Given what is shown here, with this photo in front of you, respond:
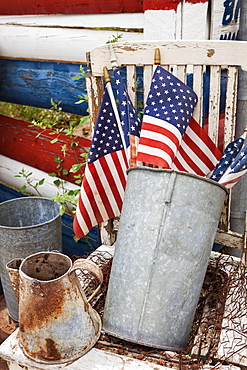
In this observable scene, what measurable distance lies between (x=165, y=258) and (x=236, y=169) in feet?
1.60

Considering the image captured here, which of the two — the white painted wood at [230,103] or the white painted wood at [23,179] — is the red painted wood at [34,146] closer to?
the white painted wood at [23,179]

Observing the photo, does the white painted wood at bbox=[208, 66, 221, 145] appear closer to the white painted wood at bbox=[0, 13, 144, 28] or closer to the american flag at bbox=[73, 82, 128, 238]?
the american flag at bbox=[73, 82, 128, 238]

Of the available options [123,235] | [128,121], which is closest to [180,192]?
[123,235]

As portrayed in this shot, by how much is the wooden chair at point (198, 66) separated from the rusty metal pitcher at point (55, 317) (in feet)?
2.77

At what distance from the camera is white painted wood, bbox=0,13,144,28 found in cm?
242

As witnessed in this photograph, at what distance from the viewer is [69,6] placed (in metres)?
2.71

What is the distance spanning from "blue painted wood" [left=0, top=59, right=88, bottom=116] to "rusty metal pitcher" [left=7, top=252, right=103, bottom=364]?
156 cm

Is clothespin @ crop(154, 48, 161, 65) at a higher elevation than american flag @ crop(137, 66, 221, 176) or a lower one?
higher

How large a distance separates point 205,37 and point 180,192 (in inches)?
37.2

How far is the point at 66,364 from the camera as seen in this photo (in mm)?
1537

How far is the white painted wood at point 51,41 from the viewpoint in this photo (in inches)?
104

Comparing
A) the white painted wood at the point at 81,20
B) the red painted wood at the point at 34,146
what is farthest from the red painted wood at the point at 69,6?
the red painted wood at the point at 34,146

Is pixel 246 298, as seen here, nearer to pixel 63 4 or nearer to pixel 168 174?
pixel 168 174

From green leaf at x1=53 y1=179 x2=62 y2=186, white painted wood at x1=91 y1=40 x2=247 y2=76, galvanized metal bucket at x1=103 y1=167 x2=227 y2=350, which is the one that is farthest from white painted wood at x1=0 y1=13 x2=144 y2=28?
galvanized metal bucket at x1=103 y1=167 x2=227 y2=350
